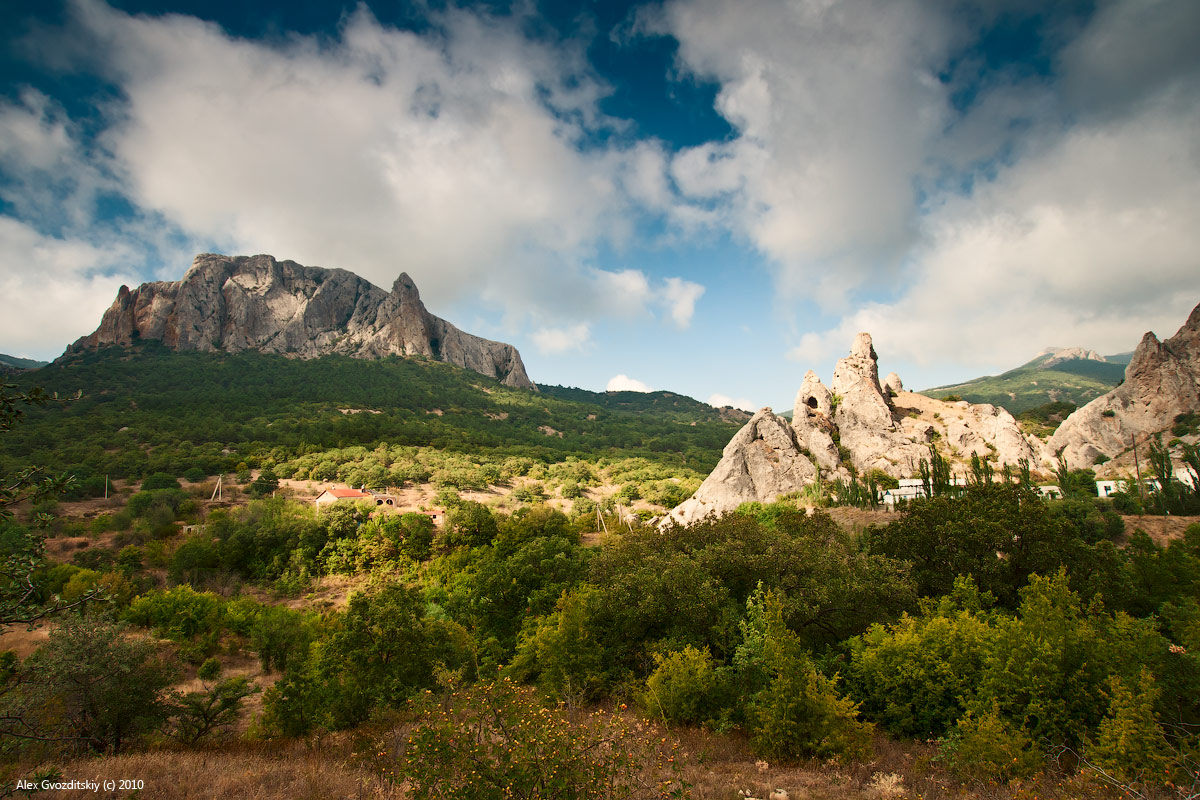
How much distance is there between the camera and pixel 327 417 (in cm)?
8375

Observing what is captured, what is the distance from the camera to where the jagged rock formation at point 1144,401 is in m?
49.8

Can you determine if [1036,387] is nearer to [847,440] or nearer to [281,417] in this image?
[847,440]

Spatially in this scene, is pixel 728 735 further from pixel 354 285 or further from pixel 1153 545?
pixel 354 285

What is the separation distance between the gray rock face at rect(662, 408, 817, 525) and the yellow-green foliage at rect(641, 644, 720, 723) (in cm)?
3057

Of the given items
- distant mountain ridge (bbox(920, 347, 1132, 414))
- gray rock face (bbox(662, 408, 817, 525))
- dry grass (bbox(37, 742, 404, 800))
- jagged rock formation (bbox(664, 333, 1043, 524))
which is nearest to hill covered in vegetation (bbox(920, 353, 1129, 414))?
distant mountain ridge (bbox(920, 347, 1132, 414))

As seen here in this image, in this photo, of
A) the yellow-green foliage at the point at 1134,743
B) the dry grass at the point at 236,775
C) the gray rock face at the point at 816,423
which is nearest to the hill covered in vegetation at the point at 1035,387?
the gray rock face at the point at 816,423

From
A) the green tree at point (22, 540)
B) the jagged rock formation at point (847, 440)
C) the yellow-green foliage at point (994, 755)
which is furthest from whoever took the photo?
the jagged rock formation at point (847, 440)

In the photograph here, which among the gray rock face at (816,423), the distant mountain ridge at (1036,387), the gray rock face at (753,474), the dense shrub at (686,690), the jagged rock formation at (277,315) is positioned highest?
the jagged rock formation at (277,315)

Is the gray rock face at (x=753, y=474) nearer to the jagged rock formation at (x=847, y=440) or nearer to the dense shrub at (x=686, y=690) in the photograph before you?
the jagged rock formation at (x=847, y=440)

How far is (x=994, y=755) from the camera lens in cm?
1195

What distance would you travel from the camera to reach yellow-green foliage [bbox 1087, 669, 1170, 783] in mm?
10766

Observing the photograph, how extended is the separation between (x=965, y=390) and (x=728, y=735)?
7987 inches

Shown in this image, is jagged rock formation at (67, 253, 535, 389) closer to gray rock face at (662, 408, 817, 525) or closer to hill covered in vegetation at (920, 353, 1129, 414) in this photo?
gray rock face at (662, 408, 817, 525)

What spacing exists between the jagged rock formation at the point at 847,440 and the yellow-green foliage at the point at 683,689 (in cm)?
3006
